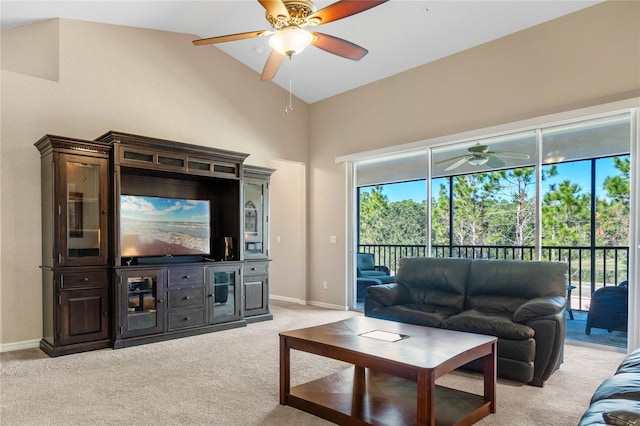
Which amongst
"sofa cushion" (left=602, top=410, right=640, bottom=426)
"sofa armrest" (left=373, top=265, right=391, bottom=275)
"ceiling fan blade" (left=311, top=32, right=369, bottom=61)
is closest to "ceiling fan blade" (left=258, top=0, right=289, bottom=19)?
"ceiling fan blade" (left=311, top=32, right=369, bottom=61)

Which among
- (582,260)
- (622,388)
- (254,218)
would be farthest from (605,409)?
(254,218)

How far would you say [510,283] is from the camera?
13.5 ft

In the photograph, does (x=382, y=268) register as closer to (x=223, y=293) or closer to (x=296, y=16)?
(x=223, y=293)

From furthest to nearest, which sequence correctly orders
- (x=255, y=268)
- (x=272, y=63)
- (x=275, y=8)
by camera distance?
1. (x=255, y=268)
2. (x=272, y=63)
3. (x=275, y=8)

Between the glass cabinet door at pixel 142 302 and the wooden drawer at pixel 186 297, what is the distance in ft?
0.43

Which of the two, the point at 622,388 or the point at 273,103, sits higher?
the point at 273,103

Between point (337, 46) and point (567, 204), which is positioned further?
point (567, 204)

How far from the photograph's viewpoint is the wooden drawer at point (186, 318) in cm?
493

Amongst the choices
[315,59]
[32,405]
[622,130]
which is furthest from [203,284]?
[622,130]

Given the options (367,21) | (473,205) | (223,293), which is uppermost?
(367,21)

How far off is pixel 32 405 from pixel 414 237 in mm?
4652

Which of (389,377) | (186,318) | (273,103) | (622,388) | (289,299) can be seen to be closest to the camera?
(622,388)

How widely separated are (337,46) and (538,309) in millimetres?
2686

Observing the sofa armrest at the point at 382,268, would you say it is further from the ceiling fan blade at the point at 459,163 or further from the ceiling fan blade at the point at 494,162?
the ceiling fan blade at the point at 494,162
